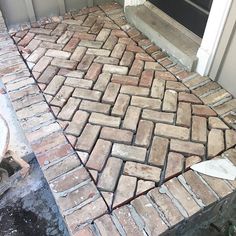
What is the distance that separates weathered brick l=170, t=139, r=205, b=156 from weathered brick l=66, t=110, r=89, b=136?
1.81ft

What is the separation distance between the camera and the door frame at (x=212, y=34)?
175 cm

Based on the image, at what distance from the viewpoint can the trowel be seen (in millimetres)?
1538

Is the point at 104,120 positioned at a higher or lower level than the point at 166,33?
lower

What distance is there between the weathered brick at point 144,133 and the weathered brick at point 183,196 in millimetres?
281

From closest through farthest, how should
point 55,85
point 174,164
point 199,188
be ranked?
point 199,188
point 174,164
point 55,85

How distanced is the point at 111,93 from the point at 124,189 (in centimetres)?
73

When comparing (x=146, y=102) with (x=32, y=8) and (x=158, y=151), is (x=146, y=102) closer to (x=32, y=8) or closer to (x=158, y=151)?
(x=158, y=151)

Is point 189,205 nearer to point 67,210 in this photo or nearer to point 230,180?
point 230,180

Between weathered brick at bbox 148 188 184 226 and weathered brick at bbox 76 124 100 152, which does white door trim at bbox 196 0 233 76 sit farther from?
weathered brick at bbox 148 188 184 226

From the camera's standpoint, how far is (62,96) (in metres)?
1.96

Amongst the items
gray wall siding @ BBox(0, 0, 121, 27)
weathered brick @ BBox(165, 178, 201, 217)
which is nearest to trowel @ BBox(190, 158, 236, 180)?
weathered brick @ BBox(165, 178, 201, 217)

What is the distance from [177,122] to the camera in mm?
1801

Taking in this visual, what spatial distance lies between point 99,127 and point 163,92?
53cm

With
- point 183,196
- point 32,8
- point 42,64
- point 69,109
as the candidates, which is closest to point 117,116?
point 69,109
